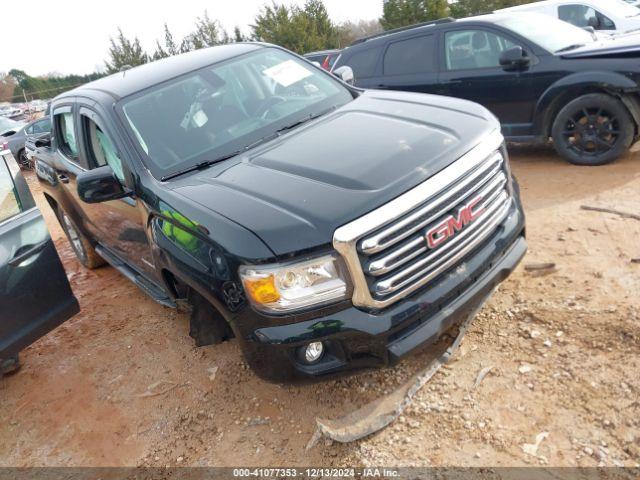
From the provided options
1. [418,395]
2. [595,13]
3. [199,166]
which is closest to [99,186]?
[199,166]

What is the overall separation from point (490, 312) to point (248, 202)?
5.70 ft

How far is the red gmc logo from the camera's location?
2266 mm

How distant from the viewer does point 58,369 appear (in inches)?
146

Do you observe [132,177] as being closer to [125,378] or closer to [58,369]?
[125,378]

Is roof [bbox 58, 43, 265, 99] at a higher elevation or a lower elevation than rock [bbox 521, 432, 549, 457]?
higher

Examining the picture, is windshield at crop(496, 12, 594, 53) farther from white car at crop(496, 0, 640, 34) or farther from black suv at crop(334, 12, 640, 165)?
white car at crop(496, 0, 640, 34)

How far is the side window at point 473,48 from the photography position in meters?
5.63

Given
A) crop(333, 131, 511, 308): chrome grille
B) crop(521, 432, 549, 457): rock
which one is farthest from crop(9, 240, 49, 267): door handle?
crop(521, 432, 549, 457): rock

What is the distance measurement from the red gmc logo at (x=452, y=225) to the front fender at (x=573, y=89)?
3356 mm

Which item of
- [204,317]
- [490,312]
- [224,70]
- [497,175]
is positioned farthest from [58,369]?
[497,175]

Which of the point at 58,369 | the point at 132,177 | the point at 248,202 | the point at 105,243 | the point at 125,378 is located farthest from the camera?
the point at 105,243

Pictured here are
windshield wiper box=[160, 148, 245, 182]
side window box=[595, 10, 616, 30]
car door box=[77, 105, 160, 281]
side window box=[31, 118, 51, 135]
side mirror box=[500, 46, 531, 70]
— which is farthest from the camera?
side window box=[31, 118, 51, 135]

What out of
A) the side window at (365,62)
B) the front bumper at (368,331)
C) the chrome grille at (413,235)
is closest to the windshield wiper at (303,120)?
the chrome grille at (413,235)

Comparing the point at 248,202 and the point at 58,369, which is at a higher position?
the point at 248,202
